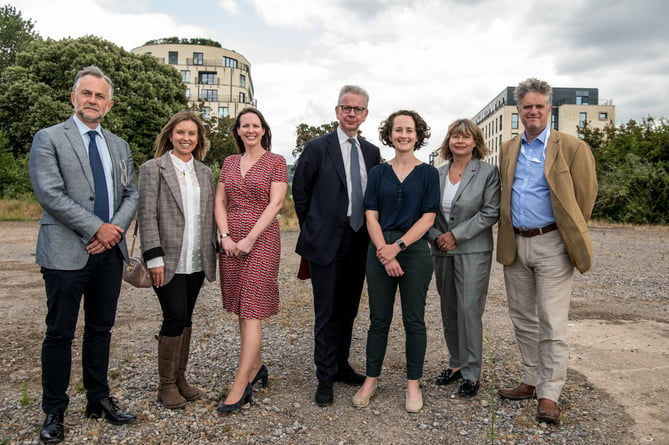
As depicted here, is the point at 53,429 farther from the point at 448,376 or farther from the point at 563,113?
the point at 563,113

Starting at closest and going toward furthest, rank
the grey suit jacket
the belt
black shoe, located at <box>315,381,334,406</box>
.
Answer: the grey suit jacket → the belt → black shoe, located at <box>315,381,334,406</box>

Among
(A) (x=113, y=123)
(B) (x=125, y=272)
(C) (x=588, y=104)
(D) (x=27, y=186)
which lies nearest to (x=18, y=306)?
(B) (x=125, y=272)

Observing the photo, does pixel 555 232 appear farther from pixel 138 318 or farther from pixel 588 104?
pixel 588 104

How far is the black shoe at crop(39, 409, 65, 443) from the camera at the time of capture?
332cm

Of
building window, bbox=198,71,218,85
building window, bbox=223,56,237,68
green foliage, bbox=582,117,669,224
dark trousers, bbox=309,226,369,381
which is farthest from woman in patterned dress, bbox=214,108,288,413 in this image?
building window, bbox=223,56,237,68

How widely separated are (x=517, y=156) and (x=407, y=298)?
4.94ft

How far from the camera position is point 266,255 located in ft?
13.1

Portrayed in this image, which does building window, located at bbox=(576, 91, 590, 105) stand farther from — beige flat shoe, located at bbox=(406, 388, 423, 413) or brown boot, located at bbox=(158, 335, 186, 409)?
brown boot, located at bbox=(158, 335, 186, 409)

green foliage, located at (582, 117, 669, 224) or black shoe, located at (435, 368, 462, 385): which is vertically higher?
green foliage, located at (582, 117, 669, 224)

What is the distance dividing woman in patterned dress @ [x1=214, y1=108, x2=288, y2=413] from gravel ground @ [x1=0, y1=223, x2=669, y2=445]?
40 cm

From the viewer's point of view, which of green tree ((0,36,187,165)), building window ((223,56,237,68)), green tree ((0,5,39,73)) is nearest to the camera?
green tree ((0,36,187,165))

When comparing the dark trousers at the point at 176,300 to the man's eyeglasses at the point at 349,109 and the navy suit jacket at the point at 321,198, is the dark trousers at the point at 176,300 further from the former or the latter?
the man's eyeglasses at the point at 349,109

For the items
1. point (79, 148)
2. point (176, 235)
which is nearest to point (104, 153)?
point (79, 148)

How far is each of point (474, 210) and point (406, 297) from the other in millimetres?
975
